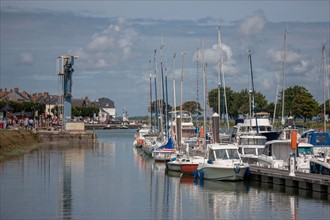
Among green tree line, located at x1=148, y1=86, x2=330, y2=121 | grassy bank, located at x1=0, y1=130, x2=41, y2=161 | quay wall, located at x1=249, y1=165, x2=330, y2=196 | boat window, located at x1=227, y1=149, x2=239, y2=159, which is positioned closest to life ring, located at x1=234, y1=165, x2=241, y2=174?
boat window, located at x1=227, y1=149, x2=239, y2=159

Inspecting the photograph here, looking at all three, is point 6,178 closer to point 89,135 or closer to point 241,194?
point 241,194

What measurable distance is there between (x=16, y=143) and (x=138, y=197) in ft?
153

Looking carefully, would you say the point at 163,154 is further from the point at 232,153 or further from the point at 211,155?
the point at 232,153

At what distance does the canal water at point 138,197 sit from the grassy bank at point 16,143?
1402 centimetres

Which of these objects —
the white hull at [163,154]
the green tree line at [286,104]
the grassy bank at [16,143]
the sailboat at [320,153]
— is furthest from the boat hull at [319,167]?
the green tree line at [286,104]

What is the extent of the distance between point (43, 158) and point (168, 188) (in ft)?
103

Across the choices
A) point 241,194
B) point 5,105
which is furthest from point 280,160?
point 5,105

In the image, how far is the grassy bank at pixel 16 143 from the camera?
80.6 metres

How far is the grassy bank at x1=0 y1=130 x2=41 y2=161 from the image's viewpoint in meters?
80.6

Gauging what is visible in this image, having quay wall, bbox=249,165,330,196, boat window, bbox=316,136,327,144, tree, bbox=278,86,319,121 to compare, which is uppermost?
tree, bbox=278,86,319,121

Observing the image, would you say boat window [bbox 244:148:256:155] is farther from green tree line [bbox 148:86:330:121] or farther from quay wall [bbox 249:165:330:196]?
green tree line [bbox 148:86:330:121]

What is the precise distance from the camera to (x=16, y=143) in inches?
3553

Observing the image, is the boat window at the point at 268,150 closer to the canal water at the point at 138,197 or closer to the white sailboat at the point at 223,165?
the white sailboat at the point at 223,165

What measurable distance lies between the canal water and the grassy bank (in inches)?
552
